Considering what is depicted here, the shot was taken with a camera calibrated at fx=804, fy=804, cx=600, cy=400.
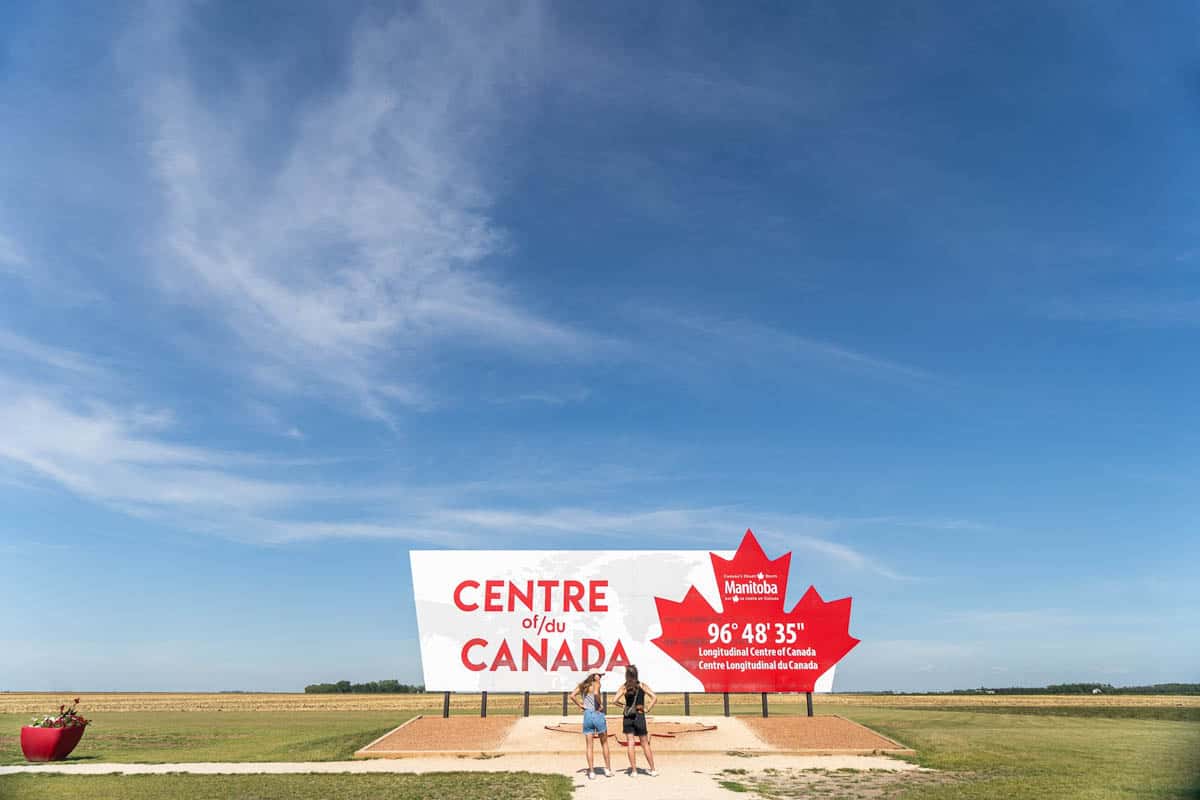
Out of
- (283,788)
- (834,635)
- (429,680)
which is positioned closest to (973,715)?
(834,635)

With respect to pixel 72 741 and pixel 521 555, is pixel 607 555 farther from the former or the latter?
pixel 72 741

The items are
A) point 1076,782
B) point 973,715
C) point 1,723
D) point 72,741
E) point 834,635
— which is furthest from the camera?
point 1,723

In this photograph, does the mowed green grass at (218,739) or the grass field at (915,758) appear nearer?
the grass field at (915,758)

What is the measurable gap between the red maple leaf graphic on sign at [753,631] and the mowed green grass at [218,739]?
10.5 meters

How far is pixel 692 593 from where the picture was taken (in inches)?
1094

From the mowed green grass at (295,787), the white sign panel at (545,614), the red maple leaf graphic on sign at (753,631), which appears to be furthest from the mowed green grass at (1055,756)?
the mowed green grass at (295,787)

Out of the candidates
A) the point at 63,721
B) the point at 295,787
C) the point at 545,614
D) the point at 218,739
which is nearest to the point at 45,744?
the point at 63,721

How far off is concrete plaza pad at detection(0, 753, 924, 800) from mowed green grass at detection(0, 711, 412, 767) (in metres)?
1.27

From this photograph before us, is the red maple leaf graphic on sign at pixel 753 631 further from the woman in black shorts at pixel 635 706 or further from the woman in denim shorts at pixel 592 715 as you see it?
the woman in black shorts at pixel 635 706

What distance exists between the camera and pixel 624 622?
2770 cm

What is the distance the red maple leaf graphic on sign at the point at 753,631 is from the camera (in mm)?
27188

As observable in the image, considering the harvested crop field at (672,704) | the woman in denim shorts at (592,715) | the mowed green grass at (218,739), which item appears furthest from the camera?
the harvested crop field at (672,704)

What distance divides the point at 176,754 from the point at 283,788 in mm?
8667

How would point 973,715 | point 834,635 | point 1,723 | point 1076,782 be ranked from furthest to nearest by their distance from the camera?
1. point 1,723
2. point 973,715
3. point 834,635
4. point 1076,782
